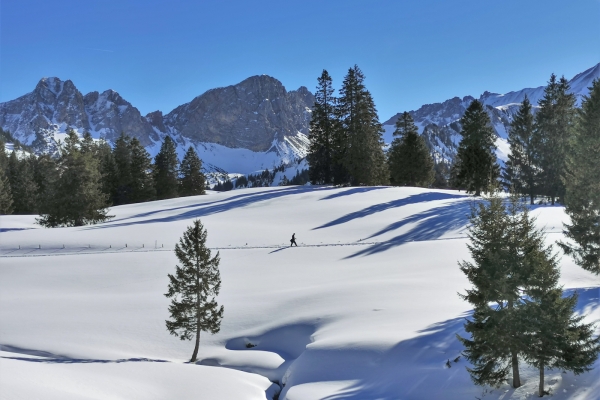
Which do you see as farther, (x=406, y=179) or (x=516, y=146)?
(x=406, y=179)

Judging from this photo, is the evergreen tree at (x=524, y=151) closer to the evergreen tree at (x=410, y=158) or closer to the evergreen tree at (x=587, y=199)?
the evergreen tree at (x=410, y=158)

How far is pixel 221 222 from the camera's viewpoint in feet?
141

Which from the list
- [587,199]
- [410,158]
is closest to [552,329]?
[587,199]

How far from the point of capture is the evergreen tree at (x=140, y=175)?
219ft

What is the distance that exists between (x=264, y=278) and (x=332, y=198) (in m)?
22.3

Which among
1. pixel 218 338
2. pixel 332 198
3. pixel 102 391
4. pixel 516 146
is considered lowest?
pixel 218 338

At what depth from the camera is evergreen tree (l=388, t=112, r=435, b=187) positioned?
2501 inches

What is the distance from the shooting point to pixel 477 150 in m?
49.8

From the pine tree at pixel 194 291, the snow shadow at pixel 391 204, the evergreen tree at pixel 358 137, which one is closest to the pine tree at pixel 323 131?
the evergreen tree at pixel 358 137

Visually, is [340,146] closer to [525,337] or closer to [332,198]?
[332,198]

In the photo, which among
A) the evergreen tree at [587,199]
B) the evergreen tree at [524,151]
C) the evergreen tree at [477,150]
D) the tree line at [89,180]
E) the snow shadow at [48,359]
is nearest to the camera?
the snow shadow at [48,359]

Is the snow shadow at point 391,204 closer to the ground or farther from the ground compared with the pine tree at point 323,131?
closer to the ground

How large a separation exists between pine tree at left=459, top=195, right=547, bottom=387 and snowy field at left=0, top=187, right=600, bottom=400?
74.6 inches

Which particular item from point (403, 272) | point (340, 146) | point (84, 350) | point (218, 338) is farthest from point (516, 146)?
point (84, 350)
